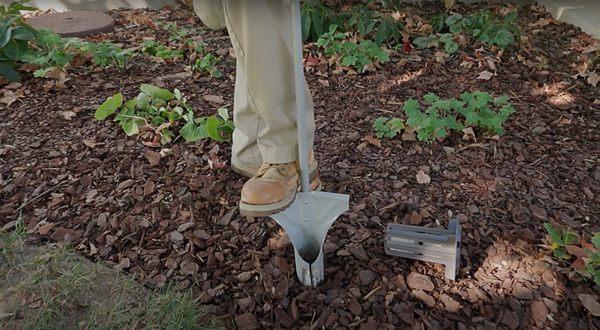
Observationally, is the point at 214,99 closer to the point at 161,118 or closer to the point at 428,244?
the point at 161,118

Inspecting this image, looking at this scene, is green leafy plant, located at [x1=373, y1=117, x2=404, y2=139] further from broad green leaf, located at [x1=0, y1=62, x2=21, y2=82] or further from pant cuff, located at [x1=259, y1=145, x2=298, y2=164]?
broad green leaf, located at [x1=0, y1=62, x2=21, y2=82]

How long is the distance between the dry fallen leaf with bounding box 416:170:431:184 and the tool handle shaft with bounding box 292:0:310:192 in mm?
751

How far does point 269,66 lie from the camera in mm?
1503

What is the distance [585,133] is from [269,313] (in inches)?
72.9

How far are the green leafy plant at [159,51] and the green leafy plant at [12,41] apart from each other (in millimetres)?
684

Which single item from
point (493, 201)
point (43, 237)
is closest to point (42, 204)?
point (43, 237)

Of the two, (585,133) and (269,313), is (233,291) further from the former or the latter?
(585,133)

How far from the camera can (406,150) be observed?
2.37 m

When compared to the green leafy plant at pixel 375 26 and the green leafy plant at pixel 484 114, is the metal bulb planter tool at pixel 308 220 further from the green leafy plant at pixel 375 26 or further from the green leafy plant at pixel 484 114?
the green leafy plant at pixel 375 26

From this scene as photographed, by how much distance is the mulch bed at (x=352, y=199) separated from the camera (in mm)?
1617

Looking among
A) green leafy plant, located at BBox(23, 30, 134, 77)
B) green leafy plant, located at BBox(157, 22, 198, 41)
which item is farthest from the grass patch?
green leafy plant, located at BBox(157, 22, 198, 41)

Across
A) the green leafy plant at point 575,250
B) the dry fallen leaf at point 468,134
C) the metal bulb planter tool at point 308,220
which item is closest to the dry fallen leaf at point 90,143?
the metal bulb planter tool at point 308,220

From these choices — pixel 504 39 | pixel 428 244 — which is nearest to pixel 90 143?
pixel 428 244

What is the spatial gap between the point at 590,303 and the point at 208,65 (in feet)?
7.79
